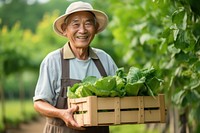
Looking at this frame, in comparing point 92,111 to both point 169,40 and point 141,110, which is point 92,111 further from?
point 169,40

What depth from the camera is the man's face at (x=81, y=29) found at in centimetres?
568

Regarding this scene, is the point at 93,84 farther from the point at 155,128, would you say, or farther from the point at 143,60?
the point at 155,128

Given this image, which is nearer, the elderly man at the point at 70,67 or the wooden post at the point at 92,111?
the wooden post at the point at 92,111

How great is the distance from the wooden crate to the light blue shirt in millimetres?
302

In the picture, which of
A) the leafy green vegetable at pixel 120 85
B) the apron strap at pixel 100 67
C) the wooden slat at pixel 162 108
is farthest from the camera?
the apron strap at pixel 100 67

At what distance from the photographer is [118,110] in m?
5.19

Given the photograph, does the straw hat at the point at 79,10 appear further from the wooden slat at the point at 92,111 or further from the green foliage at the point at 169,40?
the wooden slat at the point at 92,111

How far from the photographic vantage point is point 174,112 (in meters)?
10.7

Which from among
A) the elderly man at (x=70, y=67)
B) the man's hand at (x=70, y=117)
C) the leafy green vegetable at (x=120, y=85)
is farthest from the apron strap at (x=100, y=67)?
the man's hand at (x=70, y=117)

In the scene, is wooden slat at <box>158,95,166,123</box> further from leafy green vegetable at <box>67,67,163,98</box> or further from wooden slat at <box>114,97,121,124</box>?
wooden slat at <box>114,97,121,124</box>

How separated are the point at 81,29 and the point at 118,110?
0.89 metres

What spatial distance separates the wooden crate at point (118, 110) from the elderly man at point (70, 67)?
0.94 feet

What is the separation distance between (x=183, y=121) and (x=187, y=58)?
3.44 m

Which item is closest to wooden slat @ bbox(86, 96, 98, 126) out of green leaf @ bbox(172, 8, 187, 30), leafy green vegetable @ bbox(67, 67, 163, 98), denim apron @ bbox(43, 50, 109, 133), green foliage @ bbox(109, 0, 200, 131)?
leafy green vegetable @ bbox(67, 67, 163, 98)
